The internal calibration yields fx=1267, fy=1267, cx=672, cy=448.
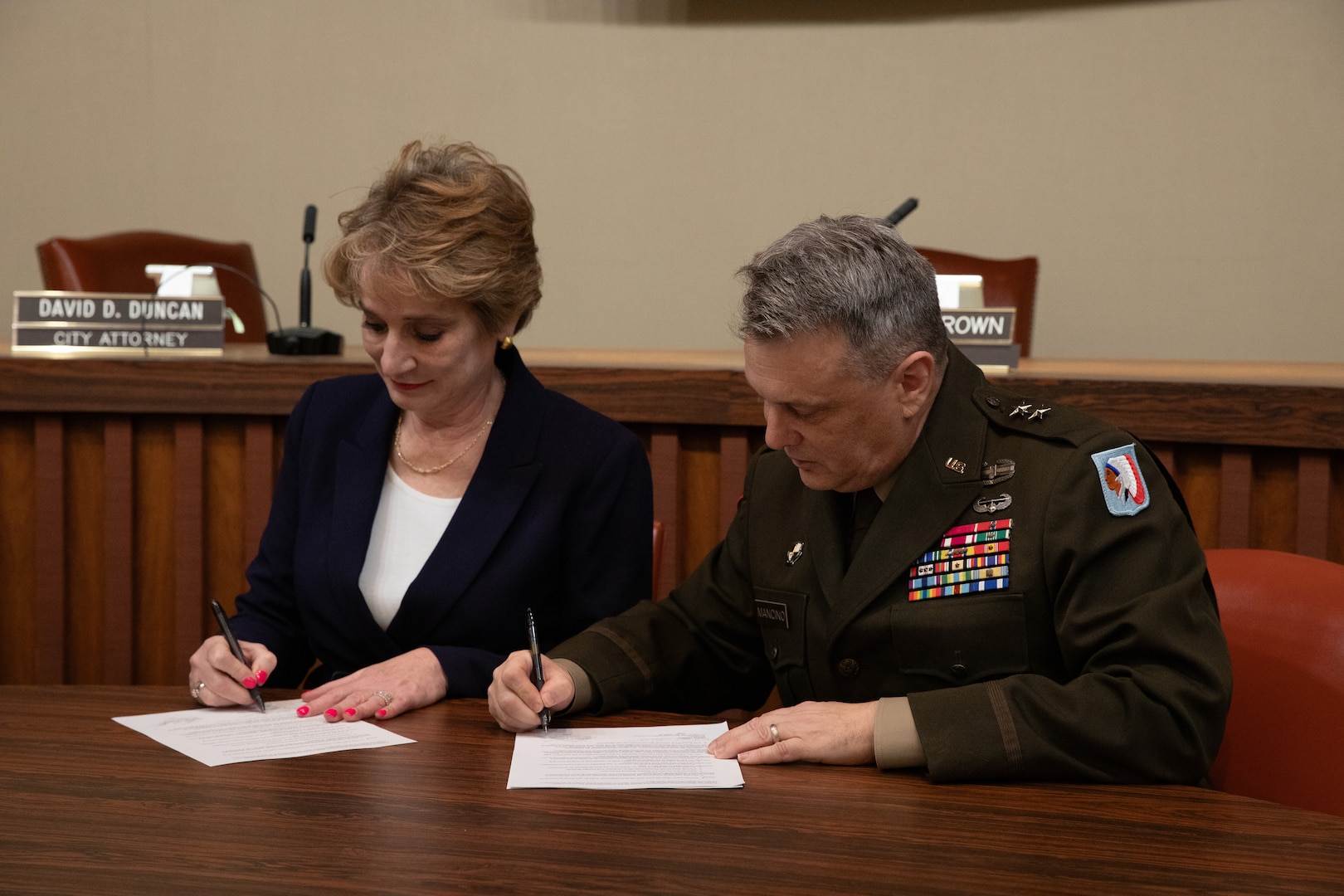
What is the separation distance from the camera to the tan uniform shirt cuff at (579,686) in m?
1.43

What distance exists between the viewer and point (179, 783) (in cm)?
119

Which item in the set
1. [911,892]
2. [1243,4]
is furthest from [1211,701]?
[1243,4]

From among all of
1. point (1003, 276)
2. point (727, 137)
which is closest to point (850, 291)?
point (1003, 276)

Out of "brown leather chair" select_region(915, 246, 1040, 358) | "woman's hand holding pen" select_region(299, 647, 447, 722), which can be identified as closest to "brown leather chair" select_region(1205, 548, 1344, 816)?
"woman's hand holding pen" select_region(299, 647, 447, 722)

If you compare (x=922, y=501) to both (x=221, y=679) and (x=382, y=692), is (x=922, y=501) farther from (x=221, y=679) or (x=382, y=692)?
(x=221, y=679)

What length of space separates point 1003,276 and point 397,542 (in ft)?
7.96

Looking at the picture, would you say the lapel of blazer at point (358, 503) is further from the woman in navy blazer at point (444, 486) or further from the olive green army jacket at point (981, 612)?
the olive green army jacket at point (981, 612)

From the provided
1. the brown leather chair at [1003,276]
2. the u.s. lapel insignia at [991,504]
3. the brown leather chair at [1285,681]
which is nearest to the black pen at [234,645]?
the u.s. lapel insignia at [991,504]

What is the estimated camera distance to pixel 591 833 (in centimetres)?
107

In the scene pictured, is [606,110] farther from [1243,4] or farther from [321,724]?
[321,724]

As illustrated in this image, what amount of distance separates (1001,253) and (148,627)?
3280mm

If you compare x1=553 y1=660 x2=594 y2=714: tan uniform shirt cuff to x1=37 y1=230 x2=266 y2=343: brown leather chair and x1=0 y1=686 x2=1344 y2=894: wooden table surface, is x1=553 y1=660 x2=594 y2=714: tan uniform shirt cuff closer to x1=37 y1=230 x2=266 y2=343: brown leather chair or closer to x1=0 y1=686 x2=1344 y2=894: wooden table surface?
x1=0 y1=686 x2=1344 y2=894: wooden table surface

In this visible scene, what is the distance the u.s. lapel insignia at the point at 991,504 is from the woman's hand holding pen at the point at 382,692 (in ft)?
2.19

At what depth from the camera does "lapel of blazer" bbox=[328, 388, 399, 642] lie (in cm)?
178
